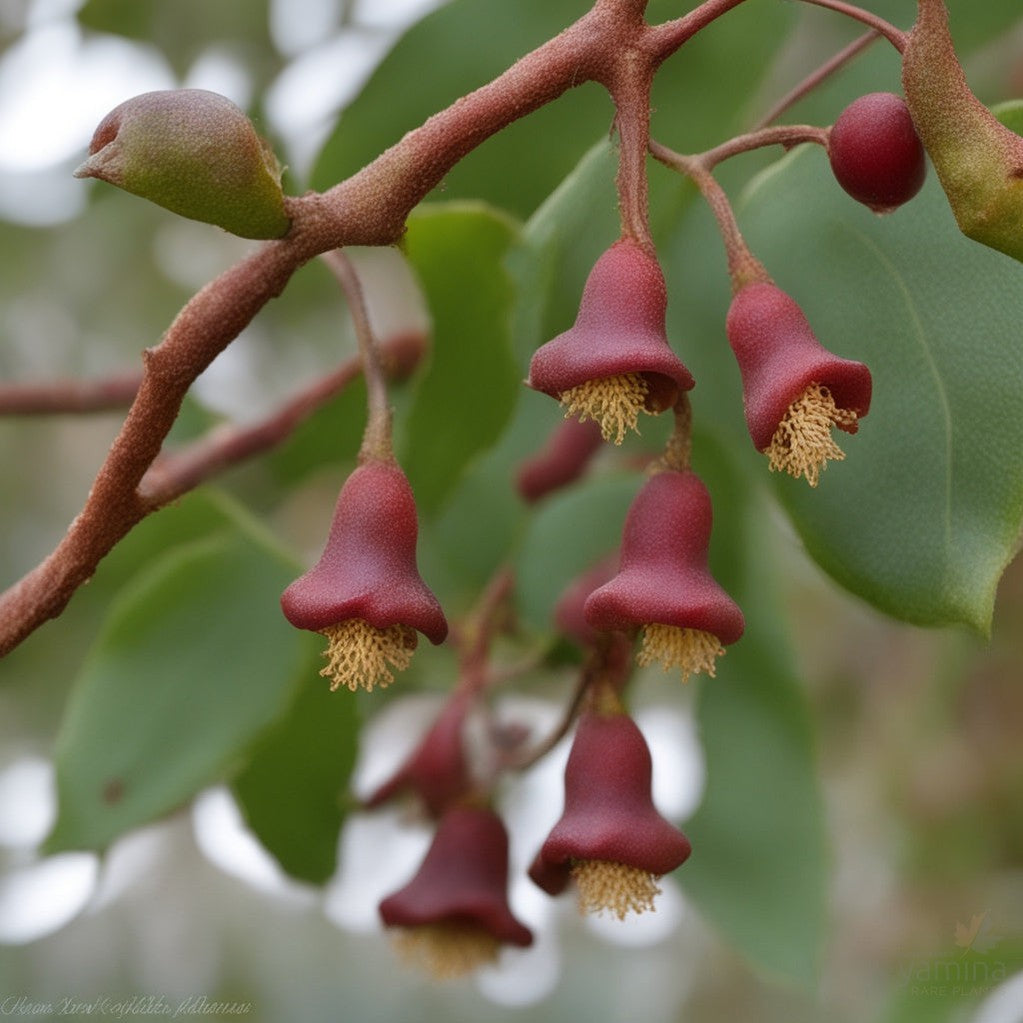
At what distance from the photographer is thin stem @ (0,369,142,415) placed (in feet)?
5.36

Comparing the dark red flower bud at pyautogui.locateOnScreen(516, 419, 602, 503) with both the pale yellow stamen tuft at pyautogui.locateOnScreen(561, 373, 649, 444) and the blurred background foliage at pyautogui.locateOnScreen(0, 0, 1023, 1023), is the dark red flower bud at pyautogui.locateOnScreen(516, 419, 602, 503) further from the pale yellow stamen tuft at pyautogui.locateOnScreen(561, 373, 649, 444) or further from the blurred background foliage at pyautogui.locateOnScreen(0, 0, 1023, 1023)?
the pale yellow stamen tuft at pyautogui.locateOnScreen(561, 373, 649, 444)

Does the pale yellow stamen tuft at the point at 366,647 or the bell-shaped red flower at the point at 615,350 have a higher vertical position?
the bell-shaped red flower at the point at 615,350

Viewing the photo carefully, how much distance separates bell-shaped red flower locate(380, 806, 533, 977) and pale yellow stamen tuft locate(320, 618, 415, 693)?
486mm

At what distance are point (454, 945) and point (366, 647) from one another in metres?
0.56

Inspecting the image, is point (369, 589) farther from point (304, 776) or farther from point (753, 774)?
point (753, 774)

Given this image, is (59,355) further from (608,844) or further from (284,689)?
(608,844)

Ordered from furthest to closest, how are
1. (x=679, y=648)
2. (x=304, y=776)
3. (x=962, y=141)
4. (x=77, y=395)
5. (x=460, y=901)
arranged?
1. (x=77, y=395)
2. (x=304, y=776)
3. (x=460, y=901)
4. (x=679, y=648)
5. (x=962, y=141)

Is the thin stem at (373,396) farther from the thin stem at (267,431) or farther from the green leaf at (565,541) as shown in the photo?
the green leaf at (565,541)

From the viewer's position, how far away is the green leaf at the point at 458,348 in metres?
1.18

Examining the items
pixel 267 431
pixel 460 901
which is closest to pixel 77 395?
pixel 267 431

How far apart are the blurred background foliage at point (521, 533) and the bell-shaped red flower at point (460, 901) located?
0.54ft

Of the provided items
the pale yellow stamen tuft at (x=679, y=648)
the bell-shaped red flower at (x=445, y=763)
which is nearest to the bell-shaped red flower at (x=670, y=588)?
the pale yellow stamen tuft at (x=679, y=648)

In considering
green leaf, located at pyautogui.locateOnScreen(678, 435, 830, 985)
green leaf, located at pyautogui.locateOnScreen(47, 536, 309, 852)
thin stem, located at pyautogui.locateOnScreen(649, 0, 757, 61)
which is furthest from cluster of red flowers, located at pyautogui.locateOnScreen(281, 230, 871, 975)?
green leaf, located at pyautogui.locateOnScreen(678, 435, 830, 985)

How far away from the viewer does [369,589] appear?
755 mm
